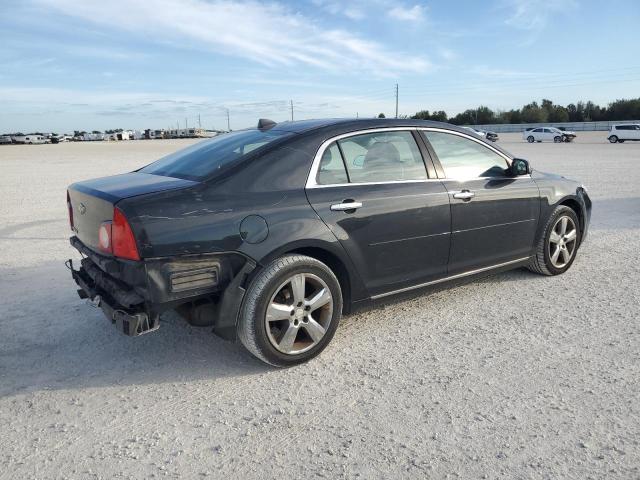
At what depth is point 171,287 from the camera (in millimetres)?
3002

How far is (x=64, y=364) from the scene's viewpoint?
137 inches

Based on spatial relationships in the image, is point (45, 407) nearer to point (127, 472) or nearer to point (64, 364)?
point (64, 364)

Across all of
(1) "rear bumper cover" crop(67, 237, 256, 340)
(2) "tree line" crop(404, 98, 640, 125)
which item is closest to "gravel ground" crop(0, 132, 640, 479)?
(1) "rear bumper cover" crop(67, 237, 256, 340)

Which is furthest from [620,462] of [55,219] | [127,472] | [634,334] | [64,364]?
[55,219]

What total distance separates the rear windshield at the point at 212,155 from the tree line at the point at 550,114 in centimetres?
7264

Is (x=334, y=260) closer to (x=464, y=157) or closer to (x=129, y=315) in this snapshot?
(x=129, y=315)

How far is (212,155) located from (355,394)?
1.96m

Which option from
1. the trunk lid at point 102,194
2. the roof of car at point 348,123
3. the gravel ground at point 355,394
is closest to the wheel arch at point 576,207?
the gravel ground at point 355,394

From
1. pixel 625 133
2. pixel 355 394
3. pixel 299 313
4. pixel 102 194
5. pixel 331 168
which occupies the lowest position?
pixel 355 394

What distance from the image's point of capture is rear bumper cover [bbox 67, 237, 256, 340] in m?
2.98

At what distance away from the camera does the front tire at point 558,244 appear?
501 cm

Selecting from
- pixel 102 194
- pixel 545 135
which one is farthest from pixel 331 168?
pixel 545 135

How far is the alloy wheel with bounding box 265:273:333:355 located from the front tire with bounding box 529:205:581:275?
252 centimetres

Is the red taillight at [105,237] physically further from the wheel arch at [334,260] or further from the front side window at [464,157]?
the front side window at [464,157]
